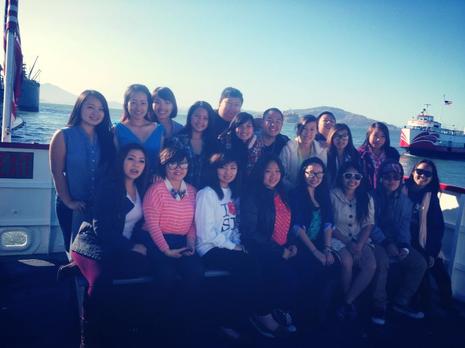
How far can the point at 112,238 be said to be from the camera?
282 centimetres

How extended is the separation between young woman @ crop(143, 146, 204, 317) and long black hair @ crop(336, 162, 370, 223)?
1710 mm

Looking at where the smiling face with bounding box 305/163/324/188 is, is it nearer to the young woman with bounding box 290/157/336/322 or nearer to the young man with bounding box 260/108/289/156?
the young woman with bounding box 290/157/336/322

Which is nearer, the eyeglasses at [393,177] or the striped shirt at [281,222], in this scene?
the striped shirt at [281,222]

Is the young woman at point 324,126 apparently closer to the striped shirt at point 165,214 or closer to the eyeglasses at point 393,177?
the eyeglasses at point 393,177

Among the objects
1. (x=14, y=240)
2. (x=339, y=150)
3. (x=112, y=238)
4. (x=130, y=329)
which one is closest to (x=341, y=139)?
(x=339, y=150)

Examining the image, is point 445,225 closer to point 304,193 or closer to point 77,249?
point 304,193

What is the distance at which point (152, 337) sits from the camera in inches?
114

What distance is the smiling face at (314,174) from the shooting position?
369 centimetres

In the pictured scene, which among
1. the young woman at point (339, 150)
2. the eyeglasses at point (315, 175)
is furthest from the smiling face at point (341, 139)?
the eyeglasses at point (315, 175)

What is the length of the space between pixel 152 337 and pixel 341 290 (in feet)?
6.39

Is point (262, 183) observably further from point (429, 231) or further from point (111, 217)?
point (429, 231)

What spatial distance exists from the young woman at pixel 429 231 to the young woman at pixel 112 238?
9.95 feet

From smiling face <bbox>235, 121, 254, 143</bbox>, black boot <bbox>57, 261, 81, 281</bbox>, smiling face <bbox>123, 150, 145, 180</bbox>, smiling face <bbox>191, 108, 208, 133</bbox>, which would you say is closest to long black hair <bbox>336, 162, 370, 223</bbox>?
smiling face <bbox>235, 121, 254, 143</bbox>

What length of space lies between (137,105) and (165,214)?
118 cm
